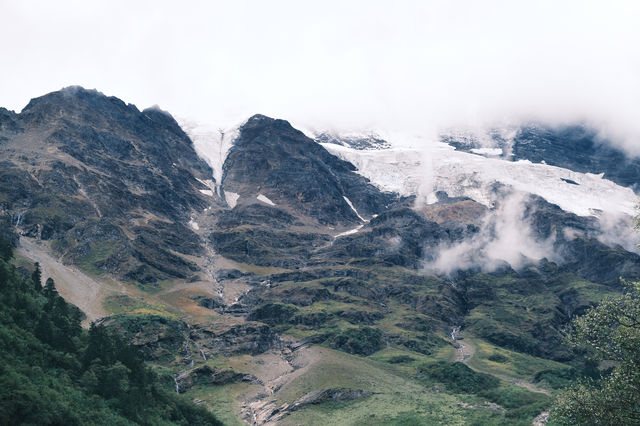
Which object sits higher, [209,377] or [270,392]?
[209,377]

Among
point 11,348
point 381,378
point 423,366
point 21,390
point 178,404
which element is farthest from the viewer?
point 423,366

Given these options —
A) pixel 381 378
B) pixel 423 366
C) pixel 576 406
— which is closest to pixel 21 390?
pixel 576 406

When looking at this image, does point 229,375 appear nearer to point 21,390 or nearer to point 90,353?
point 90,353

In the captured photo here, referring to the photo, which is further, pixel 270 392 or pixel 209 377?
pixel 209 377

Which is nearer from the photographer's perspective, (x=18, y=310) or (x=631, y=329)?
(x=631, y=329)

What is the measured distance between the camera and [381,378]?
591 ft

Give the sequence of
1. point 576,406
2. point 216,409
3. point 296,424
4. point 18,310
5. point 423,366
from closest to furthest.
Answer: point 576,406, point 18,310, point 296,424, point 216,409, point 423,366

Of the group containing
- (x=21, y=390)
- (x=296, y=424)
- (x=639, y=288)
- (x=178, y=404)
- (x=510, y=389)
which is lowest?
(x=510, y=389)

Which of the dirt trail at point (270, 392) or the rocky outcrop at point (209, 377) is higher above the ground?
the rocky outcrop at point (209, 377)

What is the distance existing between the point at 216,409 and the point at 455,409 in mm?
69034

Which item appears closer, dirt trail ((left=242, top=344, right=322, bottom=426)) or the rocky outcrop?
dirt trail ((left=242, top=344, right=322, bottom=426))

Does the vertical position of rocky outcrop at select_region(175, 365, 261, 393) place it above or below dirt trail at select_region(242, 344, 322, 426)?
above

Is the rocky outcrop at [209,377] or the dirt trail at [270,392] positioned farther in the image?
the rocky outcrop at [209,377]

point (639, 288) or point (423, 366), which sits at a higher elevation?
point (639, 288)
